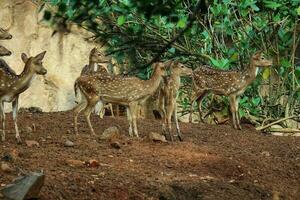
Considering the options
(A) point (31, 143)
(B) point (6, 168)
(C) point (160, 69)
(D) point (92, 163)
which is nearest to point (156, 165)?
(D) point (92, 163)

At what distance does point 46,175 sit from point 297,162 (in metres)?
3.39

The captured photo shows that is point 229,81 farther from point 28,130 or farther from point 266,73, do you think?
point 28,130

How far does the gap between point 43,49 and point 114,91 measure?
3.98 m

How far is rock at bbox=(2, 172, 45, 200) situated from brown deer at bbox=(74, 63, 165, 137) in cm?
302

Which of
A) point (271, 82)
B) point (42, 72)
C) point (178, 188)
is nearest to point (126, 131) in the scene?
point (42, 72)

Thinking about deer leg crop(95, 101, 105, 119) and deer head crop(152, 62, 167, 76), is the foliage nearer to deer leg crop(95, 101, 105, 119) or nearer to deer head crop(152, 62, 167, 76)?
deer leg crop(95, 101, 105, 119)

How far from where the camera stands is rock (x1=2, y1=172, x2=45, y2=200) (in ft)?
21.2

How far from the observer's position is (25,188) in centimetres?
648

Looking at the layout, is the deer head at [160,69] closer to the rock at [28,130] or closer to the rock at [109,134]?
the rock at [109,134]

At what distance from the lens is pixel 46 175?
7227 millimetres

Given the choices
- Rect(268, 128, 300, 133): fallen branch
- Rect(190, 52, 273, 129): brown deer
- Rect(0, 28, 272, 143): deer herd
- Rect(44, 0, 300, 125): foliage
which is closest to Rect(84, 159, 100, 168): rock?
Rect(0, 28, 272, 143): deer herd

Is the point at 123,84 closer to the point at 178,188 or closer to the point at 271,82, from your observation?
the point at 178,188

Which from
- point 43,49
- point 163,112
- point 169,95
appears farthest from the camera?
point 43,49

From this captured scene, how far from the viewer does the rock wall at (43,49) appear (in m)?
13.1
